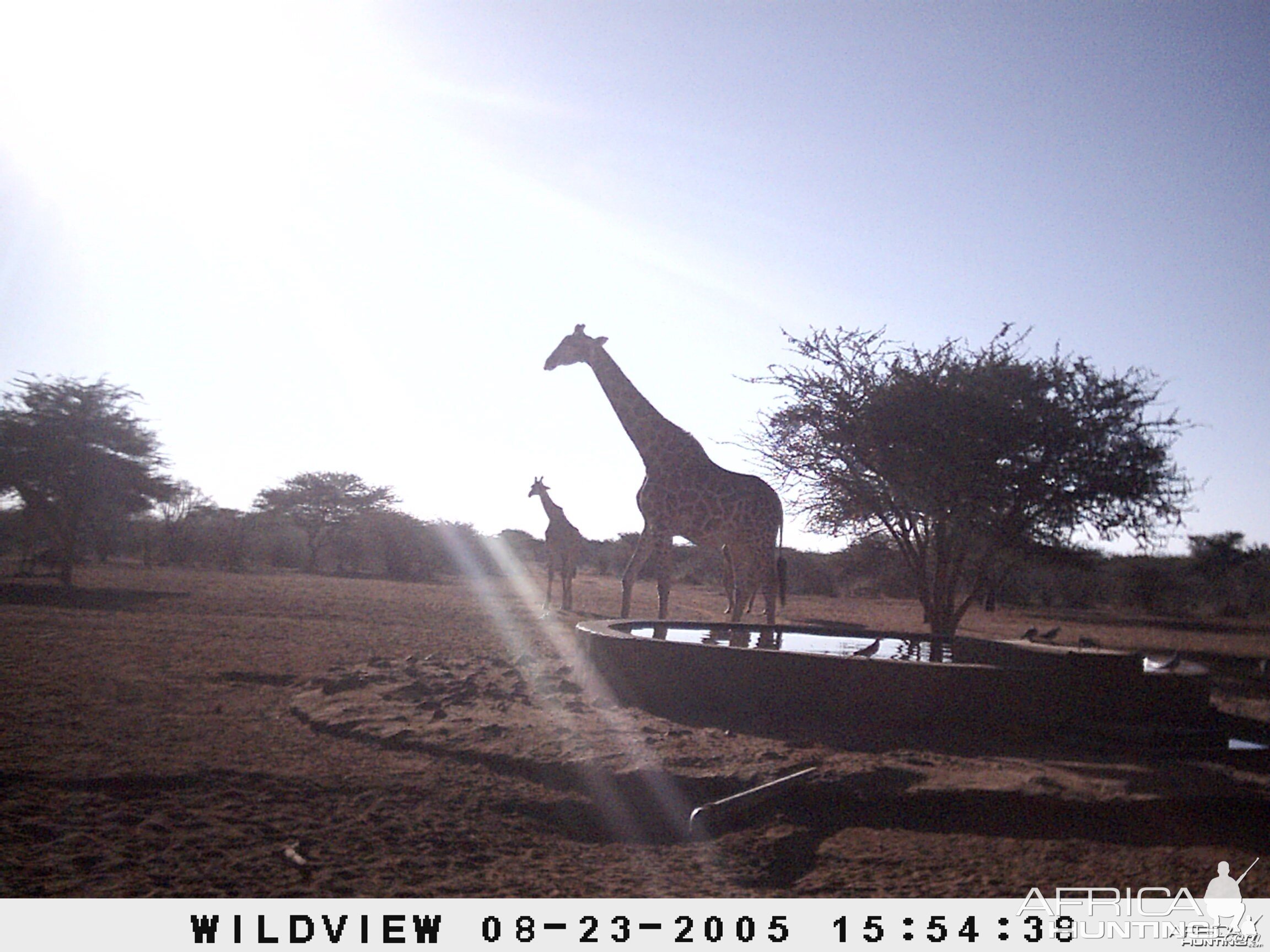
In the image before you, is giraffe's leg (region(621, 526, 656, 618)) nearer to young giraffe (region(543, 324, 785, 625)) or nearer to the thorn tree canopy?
young giraffe (region(543, 324, 785, 625))

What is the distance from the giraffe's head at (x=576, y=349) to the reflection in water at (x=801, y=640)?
4.09m

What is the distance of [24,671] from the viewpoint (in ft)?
29.5

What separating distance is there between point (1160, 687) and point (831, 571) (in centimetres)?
3562

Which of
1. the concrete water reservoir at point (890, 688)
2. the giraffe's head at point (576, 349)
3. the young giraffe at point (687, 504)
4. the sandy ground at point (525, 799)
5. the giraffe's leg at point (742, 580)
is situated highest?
the giraffe's head at point (576, 349)

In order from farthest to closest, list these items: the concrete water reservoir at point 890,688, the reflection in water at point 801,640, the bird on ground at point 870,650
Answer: the reflection in water at point 801,640 → the bird on ground at point 870,650 → the concrete water reservoir at point 890,688

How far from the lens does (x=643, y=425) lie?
1270cm

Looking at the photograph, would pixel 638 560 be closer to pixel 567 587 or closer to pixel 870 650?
pixel 870 650

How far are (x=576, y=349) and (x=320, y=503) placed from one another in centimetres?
4589

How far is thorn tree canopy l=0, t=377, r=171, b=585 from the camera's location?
22.2 meters

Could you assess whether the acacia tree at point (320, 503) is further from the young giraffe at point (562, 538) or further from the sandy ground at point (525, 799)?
the sandy ground at point (525, 799)

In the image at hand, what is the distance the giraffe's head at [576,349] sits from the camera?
1297 cm

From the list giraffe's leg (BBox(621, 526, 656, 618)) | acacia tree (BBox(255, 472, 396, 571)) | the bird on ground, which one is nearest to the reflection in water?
the bird on ground

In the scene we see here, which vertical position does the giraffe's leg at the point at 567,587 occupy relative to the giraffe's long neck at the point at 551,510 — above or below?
below
